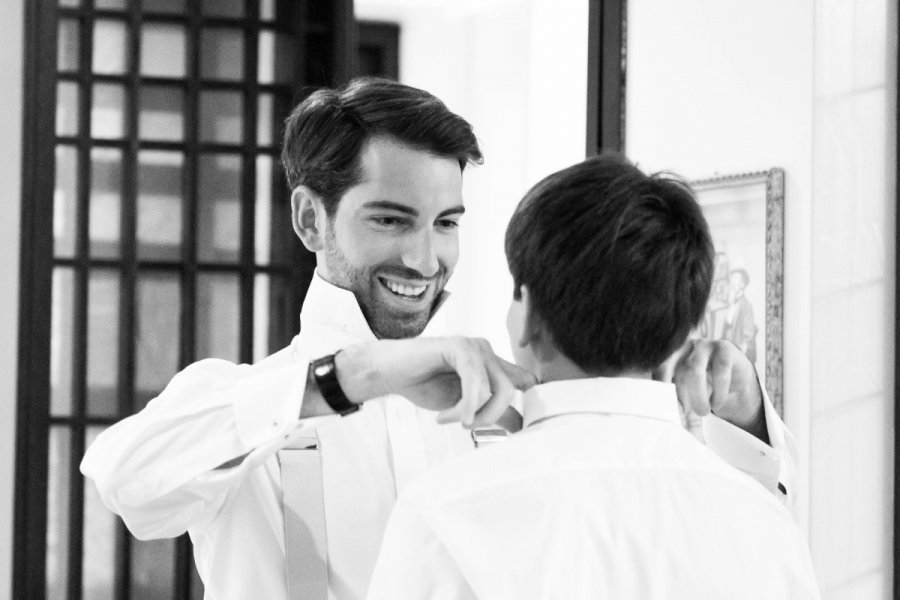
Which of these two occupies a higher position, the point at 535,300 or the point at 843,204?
the point at 843,204

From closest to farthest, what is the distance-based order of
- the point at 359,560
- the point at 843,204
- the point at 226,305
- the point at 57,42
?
the point at 359,560, the point at 843,204, the point at 57,42, the point at 226,305

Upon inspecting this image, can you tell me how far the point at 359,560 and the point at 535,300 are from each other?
563 mm

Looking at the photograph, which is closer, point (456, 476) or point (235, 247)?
point (456, 476)

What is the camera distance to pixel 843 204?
2.96 metres

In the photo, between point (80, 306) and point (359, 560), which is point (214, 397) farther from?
point (80, 306)

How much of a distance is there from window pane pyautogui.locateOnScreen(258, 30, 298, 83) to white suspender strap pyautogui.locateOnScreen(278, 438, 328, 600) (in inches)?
101

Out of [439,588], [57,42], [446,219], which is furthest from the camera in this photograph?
[57,42]

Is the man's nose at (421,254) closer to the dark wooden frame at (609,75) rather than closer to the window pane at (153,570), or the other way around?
the dark wooden frame at (609,75)

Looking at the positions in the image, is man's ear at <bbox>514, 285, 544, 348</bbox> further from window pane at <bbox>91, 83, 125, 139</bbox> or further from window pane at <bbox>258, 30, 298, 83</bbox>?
window pane at <bbox>258, 30, 298, 83</bbox>

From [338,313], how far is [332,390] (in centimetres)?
42

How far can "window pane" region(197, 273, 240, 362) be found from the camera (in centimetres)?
378

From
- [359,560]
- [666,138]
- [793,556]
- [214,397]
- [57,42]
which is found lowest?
[359,560]

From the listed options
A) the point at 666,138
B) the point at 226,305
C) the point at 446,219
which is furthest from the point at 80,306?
the point at 446,219

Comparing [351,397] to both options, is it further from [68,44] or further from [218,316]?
[68,44]
